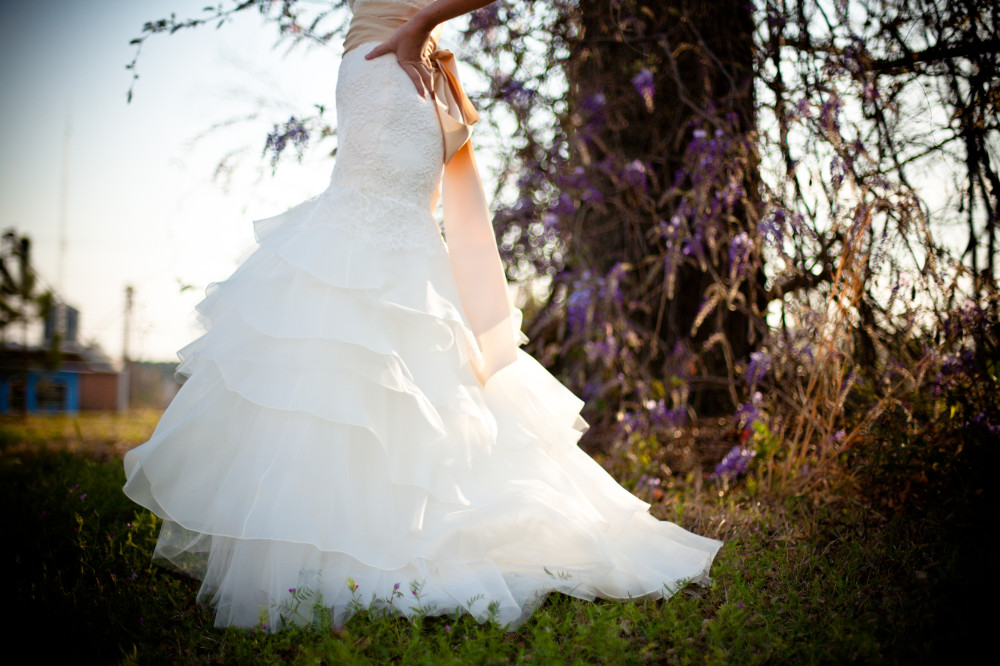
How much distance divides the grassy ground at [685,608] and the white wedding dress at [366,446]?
0.28 ft

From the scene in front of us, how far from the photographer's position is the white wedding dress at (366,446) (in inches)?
62.2

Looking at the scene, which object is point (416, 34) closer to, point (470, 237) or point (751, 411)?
point (470, 237)

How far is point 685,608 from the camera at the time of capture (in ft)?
5.49

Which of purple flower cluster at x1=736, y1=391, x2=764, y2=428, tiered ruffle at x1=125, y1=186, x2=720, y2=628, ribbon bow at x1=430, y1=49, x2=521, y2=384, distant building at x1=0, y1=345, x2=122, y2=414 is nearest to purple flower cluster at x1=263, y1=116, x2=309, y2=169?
ribbon bow at x1=430, y1=49, x2=521, y2=384

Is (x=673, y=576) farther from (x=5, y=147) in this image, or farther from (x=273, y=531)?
(x=5, y=147)

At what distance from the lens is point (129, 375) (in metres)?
15.6

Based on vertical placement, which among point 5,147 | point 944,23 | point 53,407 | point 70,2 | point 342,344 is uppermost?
point 70,2

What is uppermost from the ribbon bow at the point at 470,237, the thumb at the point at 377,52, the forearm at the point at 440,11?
the forearm at the point at 440,11

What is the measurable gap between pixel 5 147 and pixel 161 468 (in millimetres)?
2633

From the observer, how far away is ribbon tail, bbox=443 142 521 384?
2043 millimetres

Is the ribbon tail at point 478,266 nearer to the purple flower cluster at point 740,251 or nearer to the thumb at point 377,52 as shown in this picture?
the thumb at point 377,52

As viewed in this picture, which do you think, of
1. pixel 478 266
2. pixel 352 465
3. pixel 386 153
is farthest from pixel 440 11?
pixel 352 465

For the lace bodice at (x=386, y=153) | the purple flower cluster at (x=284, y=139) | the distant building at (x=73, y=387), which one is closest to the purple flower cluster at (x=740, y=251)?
the lace bodice at (x=386, y=153)

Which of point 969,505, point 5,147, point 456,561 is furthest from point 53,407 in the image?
point 969,505
